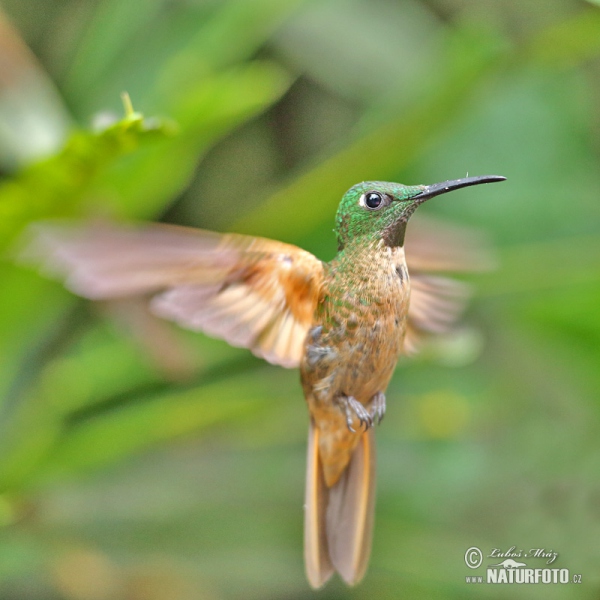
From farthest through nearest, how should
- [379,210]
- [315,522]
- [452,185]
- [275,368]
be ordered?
[275,368]
[315,522]
[379,210]
[452,185]

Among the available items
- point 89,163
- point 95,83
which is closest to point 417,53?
point 95,83

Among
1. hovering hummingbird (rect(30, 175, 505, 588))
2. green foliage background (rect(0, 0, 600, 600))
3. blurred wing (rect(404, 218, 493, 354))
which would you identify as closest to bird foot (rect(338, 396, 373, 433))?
hovering hummingbird (rect(30, 175, 505, 588))

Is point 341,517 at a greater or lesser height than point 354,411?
lesser

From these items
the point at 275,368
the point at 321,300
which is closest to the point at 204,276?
the point at 321,300

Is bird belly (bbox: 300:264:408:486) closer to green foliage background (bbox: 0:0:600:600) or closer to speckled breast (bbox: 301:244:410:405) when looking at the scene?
speckled breast (bbox: 301:244:410:405)

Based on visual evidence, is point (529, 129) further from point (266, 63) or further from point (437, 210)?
point (266, 63)

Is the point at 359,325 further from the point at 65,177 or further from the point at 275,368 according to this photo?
the point at 275,368
